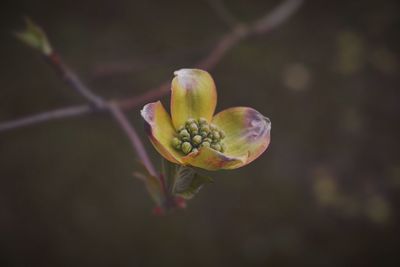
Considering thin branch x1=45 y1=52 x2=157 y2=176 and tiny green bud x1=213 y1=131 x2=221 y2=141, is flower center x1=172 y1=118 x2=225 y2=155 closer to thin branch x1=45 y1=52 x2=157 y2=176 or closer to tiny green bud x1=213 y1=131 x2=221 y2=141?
tiny green bud x1=213 y1=131 x2=221 y2=141

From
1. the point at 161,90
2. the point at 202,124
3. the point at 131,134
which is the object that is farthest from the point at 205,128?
the point at 161,90

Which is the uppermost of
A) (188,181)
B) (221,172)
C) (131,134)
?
(221,172)

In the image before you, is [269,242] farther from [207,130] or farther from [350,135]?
[207,130]

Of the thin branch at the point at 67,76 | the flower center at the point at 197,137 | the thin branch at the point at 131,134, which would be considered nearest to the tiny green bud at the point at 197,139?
the flower center at the point at 197,137

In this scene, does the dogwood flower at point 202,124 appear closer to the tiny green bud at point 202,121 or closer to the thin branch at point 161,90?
the tiny green bud at point 202,121

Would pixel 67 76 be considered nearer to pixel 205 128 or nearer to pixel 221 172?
pixel 205 128

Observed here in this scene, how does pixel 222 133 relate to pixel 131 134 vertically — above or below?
below
